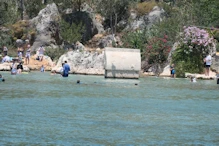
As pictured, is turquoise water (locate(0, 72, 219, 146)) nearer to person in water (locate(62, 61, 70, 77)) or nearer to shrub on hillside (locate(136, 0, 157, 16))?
person in water (locate(62, 61, 70, 77))

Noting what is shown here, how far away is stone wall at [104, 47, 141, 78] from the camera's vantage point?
4991 centimetres

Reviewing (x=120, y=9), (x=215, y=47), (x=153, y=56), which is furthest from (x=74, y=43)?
(x=215, y=47)

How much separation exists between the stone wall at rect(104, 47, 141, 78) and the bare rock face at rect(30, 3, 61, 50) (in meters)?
26.4

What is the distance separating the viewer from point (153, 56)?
6025 cm

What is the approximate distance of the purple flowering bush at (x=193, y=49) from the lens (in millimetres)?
55281

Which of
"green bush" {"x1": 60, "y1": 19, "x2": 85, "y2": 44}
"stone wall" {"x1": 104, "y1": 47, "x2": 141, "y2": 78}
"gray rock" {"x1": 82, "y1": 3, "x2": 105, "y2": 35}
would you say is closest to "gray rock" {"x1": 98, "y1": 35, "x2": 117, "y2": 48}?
"green bush" {"x1": 60, "y1": 19, "x2": 85, "y2": 44}

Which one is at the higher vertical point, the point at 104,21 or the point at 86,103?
the point at 104,21

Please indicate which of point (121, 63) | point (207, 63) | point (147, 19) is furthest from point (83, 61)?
point (147, 19)

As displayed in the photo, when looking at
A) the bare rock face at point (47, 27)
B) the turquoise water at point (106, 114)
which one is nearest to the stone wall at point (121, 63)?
the turquoise water at point (106, 114)

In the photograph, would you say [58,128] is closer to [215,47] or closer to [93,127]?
[93,127]

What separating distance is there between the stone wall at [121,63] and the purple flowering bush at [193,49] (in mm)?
5395

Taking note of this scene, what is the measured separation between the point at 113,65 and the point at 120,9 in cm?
3535

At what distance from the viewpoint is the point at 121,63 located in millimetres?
50062

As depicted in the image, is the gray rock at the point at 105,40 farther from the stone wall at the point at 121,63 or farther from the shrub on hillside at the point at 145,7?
the stone wall at the point at 121,63
